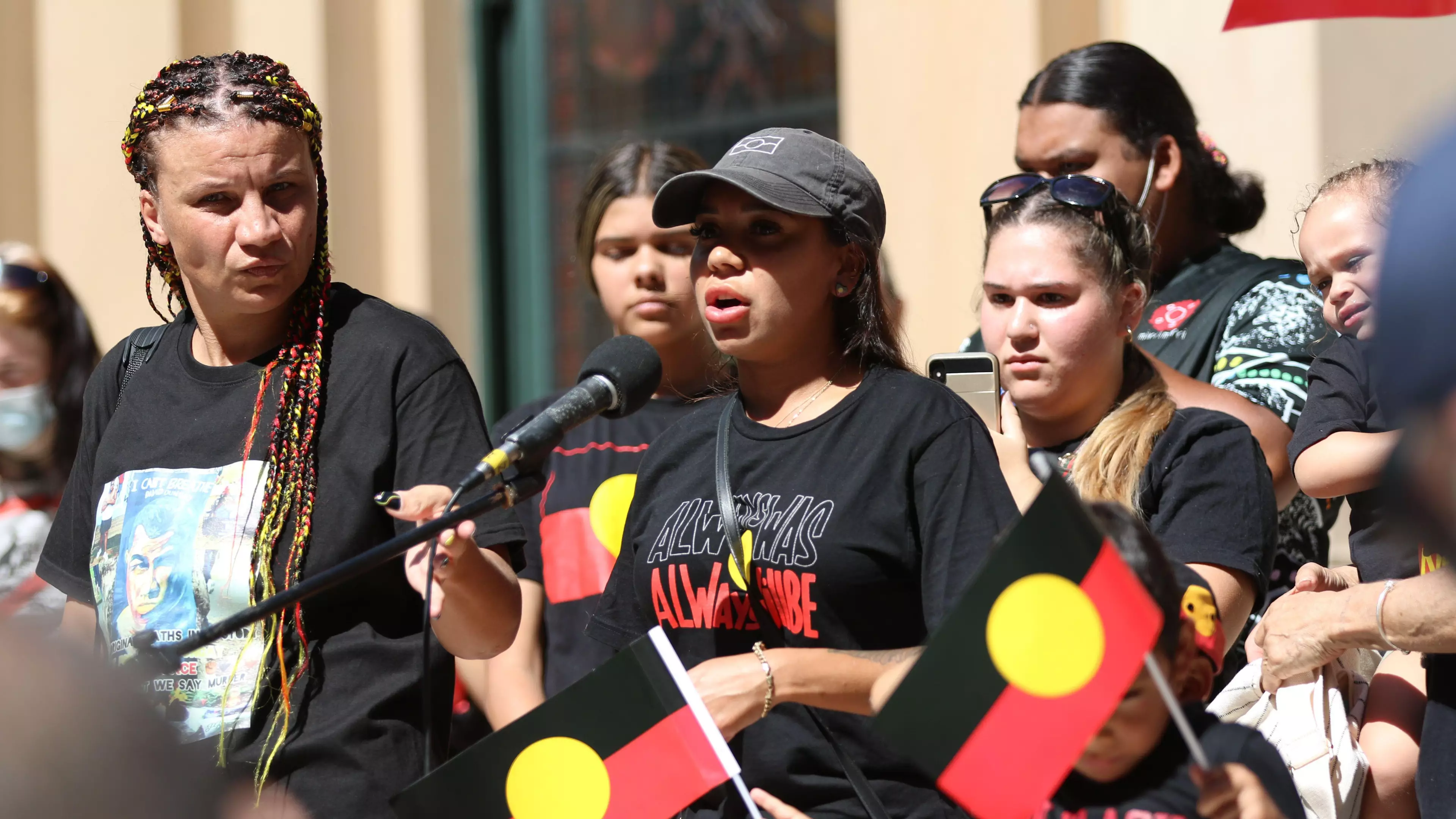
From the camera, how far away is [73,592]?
272 cm

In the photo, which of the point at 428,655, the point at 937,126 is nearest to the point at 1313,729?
the point at 428,655

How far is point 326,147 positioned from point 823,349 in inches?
159

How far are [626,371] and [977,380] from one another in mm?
951

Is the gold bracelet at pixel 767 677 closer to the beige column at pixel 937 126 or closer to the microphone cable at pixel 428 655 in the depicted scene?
the microphone cable at pixel 428 655

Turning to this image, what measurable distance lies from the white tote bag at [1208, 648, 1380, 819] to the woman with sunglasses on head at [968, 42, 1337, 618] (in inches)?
22.0

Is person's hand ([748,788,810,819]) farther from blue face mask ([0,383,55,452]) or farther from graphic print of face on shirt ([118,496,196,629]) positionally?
blue face mask ([0,383,55,452])

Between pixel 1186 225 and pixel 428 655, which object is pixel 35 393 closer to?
pixel 428 655

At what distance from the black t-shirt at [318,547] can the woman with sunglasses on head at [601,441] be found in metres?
0.97

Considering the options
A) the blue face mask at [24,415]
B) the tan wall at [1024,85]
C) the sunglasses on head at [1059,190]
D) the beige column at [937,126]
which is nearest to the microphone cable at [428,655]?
the sunglasses on head at [1059,190]

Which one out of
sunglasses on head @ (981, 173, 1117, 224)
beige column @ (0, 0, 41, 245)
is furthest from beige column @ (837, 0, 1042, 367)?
beige column @ (0, 0, 41, 245)

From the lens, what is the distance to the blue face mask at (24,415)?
412 cm

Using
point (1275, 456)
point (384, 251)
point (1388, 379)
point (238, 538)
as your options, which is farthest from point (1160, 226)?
point (384, 251)

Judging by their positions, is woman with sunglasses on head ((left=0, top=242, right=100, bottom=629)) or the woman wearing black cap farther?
woman with sunglasses on head ((left=0, top=242, right=100, bottom=629))

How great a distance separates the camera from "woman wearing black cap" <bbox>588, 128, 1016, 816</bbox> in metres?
2.32
